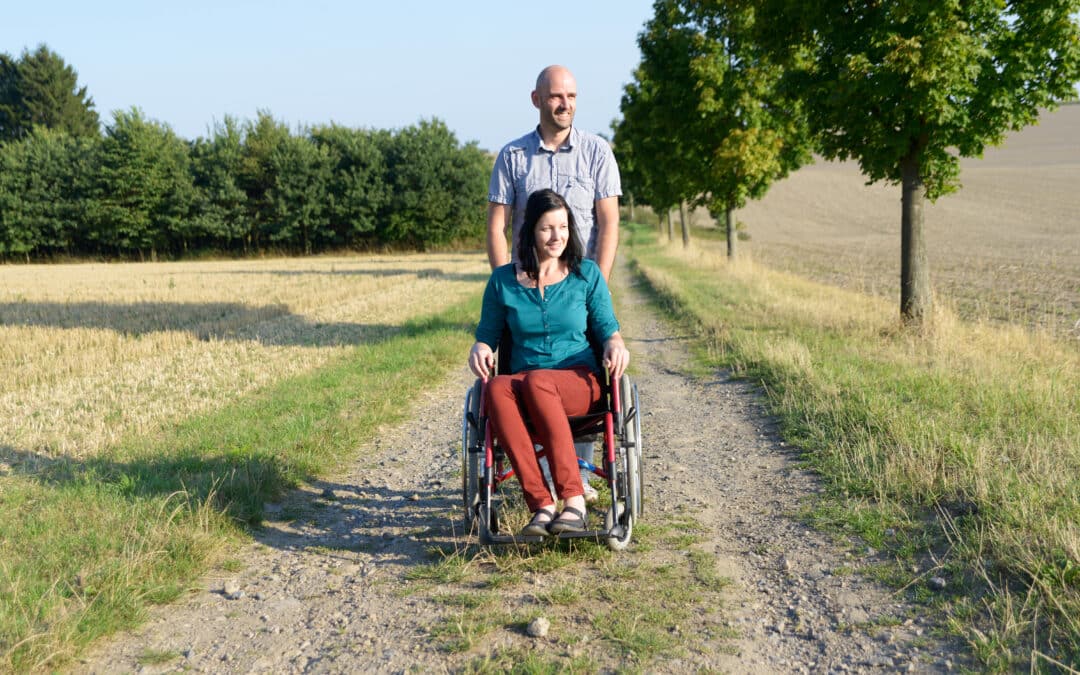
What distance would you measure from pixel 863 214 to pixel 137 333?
183 ft

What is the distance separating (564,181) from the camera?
185 inches

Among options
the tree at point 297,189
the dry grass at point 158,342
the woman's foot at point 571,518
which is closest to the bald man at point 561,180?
the woman's foot at point 571,518

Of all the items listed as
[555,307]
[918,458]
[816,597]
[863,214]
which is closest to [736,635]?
[816,597]

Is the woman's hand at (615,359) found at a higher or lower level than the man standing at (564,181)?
lower

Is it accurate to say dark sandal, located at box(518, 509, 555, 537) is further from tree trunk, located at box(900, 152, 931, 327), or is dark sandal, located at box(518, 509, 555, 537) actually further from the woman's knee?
tree trunk, located at box(900, 152, 931, 327)

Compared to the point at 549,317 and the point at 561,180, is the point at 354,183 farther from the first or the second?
the point at 549,317

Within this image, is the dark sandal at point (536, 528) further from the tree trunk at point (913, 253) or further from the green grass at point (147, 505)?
the tree trunk at point (913, 253)

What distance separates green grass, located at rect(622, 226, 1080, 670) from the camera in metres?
3.13

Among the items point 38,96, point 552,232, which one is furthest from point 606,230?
point 38,96

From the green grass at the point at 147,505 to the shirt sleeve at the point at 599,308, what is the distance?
2.21 meters

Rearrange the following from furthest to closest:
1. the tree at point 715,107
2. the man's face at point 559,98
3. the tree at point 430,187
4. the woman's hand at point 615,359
Answer: the tree at point 430,187 < the tree at point 715,107 < the man's face at point 559,98 < the woman's hand at point 615,359

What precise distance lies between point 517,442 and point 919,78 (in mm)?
6996

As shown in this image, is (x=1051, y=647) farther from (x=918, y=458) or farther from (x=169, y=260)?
(x=169, y=260)

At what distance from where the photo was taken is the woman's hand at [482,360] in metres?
4.10
